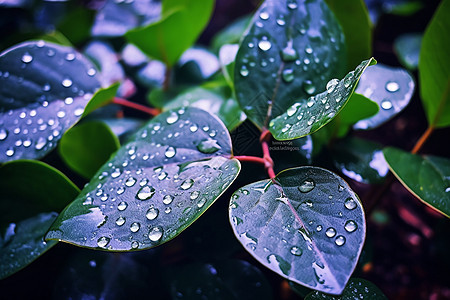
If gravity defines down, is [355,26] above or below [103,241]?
above

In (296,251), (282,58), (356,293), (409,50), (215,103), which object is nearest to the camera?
(296,251)

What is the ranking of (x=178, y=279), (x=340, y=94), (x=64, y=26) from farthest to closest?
1. (x=64, y=26)
2. (x=178, y=279)
3. (x=340, y=94)

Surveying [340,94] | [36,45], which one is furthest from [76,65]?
[340,94]

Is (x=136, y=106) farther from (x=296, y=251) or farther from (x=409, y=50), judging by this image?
(x=409, y=50)

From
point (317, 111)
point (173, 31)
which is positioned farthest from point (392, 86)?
point (173, 31)

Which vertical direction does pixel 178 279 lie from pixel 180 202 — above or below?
below

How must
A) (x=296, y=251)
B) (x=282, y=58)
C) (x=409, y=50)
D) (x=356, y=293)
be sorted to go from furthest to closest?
(x=409, y=50), (x=282, y=58), (x=356, y=293), (x=296, y=251)

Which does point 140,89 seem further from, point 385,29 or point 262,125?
point 385,29
